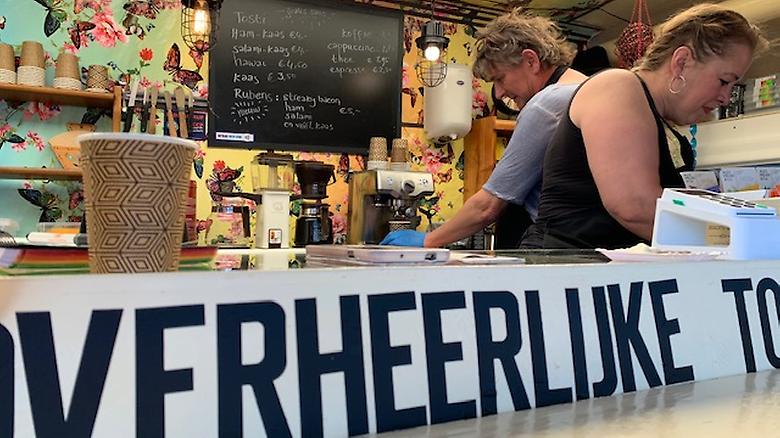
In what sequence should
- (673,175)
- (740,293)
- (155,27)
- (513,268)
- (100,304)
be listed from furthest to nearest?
(155,27)
(673,175)
(740,293)
(513,268)
(100,304)

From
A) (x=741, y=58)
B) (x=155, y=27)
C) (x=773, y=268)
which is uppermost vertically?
(x=155, y=27)

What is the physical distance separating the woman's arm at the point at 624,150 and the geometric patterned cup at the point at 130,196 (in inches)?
38.5

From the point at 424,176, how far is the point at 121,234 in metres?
2.83

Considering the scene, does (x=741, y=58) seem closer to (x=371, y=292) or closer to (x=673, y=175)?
(x=673, y=175)

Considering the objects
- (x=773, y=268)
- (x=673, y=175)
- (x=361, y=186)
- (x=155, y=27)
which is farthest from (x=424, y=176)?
(x=773, y=268)

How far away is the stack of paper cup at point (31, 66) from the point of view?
2.85m

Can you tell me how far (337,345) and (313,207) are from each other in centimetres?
277

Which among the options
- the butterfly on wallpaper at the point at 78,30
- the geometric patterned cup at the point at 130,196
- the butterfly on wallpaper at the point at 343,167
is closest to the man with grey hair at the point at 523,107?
the geometric patterned cup at the point at 130,196

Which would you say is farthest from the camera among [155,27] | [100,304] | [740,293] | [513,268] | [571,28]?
[571,28]

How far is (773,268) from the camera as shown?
31.9 inches

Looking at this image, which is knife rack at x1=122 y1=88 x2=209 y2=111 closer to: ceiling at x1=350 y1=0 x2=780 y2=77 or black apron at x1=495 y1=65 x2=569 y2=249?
ceiling at x1=350 y1=0 x2=780 y2=77

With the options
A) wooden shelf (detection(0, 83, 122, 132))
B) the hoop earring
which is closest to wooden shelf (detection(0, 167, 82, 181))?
wooden shelf (detection(0, 83, 122, 132))

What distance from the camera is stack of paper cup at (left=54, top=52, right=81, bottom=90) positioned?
2.92m

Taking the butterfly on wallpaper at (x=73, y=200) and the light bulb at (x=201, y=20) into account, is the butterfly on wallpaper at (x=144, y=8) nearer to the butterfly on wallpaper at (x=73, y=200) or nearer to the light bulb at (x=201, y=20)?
the light bulb at (x=201, y=20)
